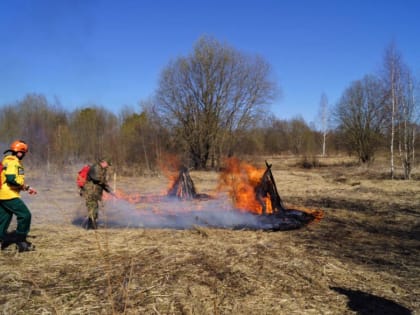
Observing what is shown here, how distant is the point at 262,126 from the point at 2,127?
22179 mm

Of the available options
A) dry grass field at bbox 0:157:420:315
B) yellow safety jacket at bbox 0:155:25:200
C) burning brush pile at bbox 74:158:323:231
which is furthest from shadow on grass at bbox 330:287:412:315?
yellow safety jacket at bbox 0:155:25:200

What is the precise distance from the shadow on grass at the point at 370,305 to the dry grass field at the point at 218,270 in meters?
0.01

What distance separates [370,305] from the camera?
3893 mm

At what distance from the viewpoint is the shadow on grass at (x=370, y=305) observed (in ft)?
12.3

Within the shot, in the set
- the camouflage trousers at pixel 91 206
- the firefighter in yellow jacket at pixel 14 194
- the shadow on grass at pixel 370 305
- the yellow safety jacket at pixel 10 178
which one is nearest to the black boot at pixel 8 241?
the firefighter in yellow jacket at pixel 14 194

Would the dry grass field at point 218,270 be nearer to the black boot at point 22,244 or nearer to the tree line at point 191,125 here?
the black boot at point 22,244

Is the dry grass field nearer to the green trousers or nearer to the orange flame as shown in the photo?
the green trousers

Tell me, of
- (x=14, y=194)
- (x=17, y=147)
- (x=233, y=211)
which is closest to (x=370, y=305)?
(x=233, y=211)

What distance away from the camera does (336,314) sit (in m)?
3.66

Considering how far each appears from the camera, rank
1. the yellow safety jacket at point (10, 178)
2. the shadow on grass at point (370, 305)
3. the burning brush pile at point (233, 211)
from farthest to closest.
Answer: the burning brush pile at point (233, 211) → the yellow safety jacket at point (10, 178) → the shadow on grass at point (370, 305)

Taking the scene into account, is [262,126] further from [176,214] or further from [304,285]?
[304,285]

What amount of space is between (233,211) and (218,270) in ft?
14.5

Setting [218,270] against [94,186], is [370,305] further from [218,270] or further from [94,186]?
[94,186]

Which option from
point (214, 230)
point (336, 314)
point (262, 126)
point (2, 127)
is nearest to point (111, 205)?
point (214, 230)
